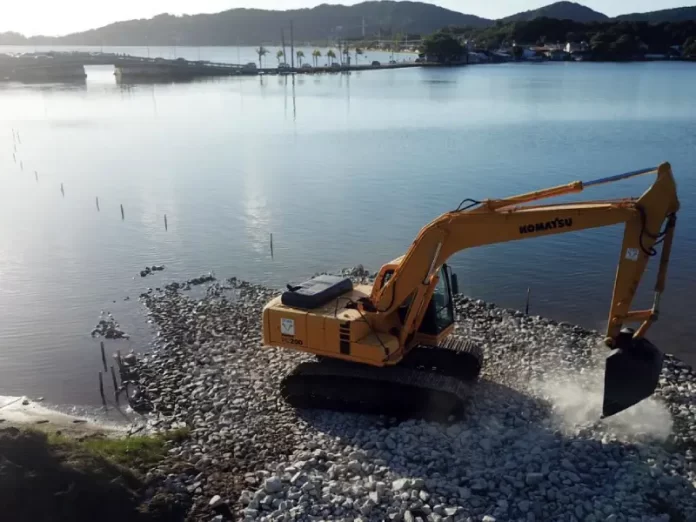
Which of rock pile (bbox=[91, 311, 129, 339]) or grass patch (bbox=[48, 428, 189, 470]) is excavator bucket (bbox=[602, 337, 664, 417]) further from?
rock pile (bbox=[91, 311, 129, 339])

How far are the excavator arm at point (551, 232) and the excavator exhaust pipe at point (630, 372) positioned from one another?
199 millimetres

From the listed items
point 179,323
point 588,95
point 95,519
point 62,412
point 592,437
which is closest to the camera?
point 95,519

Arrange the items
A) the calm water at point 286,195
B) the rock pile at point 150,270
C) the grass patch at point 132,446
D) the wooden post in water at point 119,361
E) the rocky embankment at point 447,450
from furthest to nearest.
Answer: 1. the rock pile at point 150,270
2. the calm water at point 286,195
3. the wooden post in water at point 119,361
4. the grass patch at point 132,446
5. the rocky embankment at point 447,450

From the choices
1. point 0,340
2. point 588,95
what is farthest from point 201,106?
point 0,340

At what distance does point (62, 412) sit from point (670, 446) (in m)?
12.0

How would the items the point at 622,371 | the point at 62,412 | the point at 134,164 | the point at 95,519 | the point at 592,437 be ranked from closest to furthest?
the point at 95,519 < the point at 622,371 < the point at 592,437 < the point at 62,412 < the point at 134,164

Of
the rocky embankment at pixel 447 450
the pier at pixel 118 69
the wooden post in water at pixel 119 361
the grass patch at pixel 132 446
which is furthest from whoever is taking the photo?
the pier at pixel 118 69

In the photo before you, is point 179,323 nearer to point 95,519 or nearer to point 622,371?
point 95,519

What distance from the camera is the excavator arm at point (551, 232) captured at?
31.3ft

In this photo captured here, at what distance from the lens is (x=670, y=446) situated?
1082 cm

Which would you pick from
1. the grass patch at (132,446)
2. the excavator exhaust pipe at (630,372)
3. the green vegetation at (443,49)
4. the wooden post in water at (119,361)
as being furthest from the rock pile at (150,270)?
the green vegetation at (443,49)

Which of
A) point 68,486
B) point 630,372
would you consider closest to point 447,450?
point 630,372

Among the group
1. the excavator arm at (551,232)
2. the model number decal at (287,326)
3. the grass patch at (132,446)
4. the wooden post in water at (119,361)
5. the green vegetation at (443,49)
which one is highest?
the green vegetation at (443,49)

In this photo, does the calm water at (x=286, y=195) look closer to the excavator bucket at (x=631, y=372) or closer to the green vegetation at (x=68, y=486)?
the green vegetation at (x=68, y=486)
